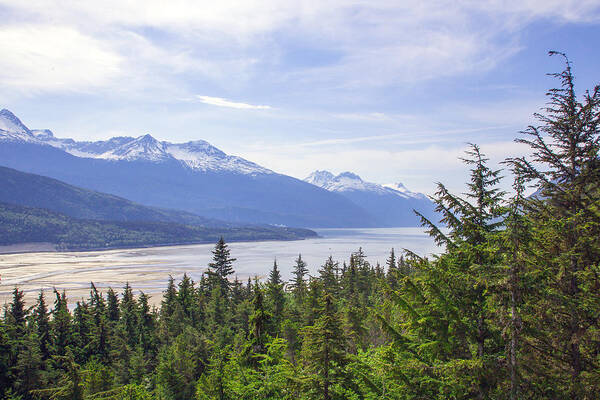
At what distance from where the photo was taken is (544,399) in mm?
8867

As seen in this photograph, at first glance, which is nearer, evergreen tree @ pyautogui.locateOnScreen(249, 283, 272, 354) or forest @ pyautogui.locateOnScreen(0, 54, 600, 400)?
Answer: forest @ pyautogui.locateOnScreen(0, 54, 600, 400)

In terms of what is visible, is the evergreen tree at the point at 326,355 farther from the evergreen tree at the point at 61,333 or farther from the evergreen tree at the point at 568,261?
the evergreen tree at the point at 61,333

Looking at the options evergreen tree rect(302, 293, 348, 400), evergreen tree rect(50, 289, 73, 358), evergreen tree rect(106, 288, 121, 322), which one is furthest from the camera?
evergreen tree rect(106, 288, 121, 322)

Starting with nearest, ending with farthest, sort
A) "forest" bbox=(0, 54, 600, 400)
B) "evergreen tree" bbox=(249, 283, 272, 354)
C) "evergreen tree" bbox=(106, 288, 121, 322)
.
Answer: "forest" bbox=(0, 54, 600, 400) → "evergreen tree" bbox=(249, 283, 272, 354) → "evergreen tree" bbox=(106, 288, 121, 322)

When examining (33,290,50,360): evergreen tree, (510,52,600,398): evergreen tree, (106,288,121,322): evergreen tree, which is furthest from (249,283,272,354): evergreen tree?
(106,288,121,322): evergreen tree

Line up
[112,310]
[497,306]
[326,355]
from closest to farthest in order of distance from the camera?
[497,306]
[326,355]
[112,310]

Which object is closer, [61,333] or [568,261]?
[568,261]

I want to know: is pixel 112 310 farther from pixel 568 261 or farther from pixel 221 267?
pixel 568 261

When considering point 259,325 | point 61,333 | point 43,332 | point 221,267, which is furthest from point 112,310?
point 259,325

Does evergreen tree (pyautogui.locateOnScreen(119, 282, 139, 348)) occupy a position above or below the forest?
below

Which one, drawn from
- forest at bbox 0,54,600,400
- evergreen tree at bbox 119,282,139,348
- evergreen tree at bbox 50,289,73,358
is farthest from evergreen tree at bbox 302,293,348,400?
evergreen tree at bbox 119,282,139,348

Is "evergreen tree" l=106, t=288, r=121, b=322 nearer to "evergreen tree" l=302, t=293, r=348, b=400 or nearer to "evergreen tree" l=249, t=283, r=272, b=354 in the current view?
"evergreen tree" l=249, t=283, r=272, b=354

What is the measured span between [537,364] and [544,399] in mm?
860

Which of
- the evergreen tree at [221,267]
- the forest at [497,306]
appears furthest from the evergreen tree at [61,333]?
the forest at [497,306]
